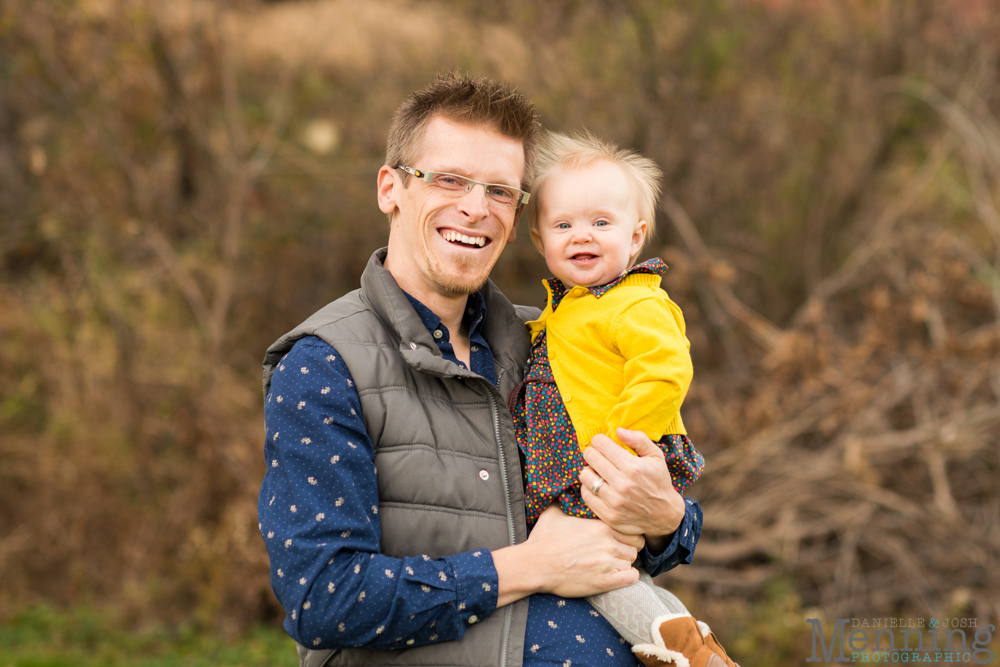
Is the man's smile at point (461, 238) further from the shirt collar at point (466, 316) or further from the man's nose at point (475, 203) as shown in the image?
the shirt collar at point (466, 316)

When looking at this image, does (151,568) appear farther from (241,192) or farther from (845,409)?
(845,409)

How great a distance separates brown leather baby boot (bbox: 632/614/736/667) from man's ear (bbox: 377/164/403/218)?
1337mm

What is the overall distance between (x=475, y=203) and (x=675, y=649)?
4.13 ft

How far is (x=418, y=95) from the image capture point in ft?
7.34

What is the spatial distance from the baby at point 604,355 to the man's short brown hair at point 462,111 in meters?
0.19

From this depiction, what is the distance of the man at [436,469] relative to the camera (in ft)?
5.72

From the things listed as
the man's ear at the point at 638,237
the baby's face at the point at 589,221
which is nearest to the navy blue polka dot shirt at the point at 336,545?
the baby's face at the point at 589,221

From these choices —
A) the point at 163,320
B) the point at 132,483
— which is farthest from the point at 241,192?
the point at 132,483

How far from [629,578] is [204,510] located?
13.7 feet

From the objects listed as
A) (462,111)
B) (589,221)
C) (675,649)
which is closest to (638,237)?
(589,221)

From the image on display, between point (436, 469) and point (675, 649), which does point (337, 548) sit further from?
point (675, 649)

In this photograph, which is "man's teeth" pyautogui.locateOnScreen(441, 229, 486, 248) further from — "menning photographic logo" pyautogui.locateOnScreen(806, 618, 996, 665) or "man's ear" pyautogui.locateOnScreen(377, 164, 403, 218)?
"menning photographic logo" pyautogui.locateOnScreen(806, 618, 996, 665)

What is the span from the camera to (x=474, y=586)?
1.80 meters

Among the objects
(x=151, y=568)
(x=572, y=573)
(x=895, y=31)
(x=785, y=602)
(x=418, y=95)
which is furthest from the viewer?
(x=895, y=31)
